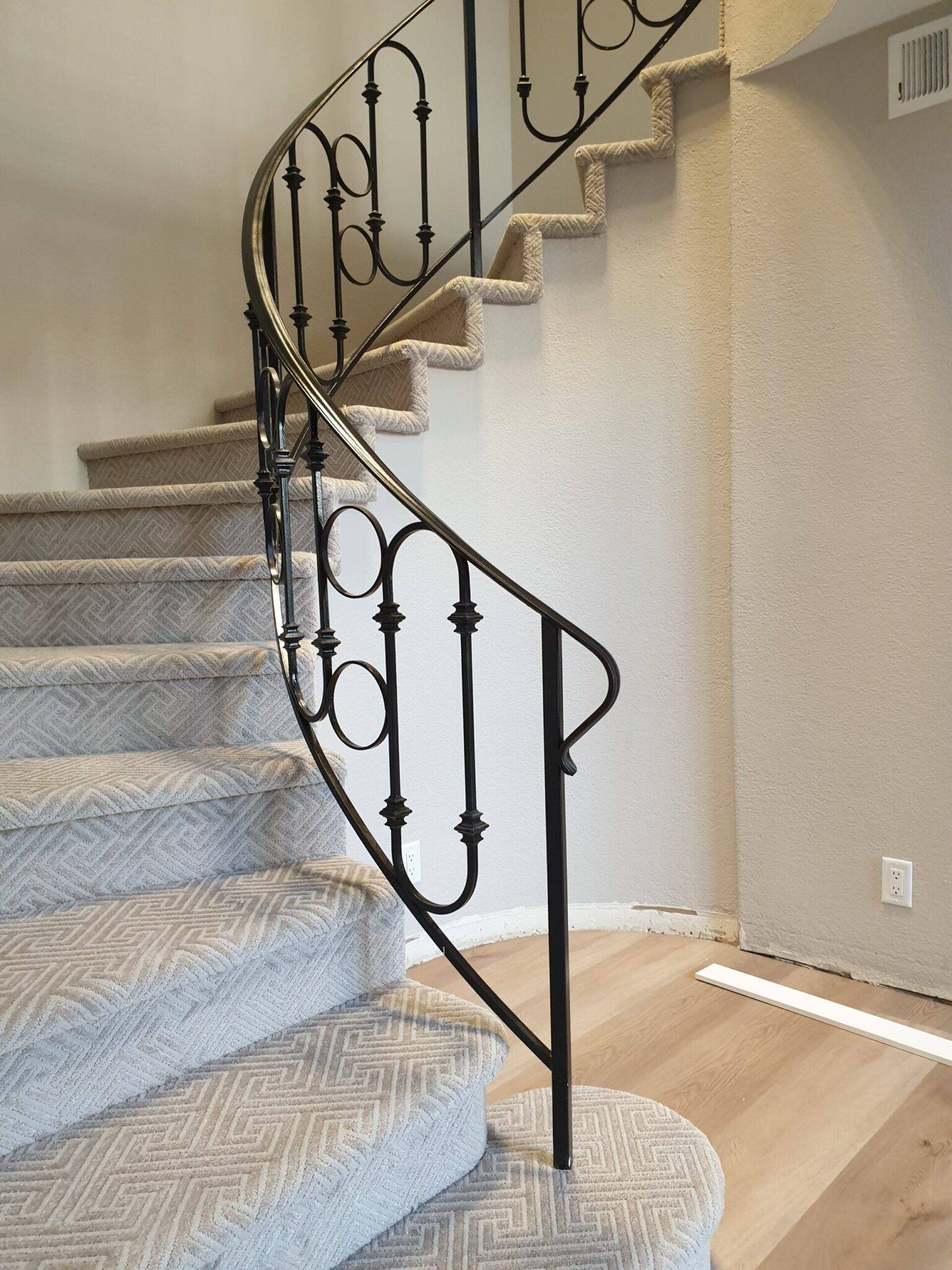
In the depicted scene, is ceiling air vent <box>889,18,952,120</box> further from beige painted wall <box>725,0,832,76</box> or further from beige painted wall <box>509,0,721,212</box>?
beige painted wall <box>509,0,721,212</box>

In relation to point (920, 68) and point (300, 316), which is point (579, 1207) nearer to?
point (300, 316)

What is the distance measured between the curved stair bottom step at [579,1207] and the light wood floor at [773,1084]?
28 cm

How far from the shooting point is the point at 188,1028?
130 centimetres

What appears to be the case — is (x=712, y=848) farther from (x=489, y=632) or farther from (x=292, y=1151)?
(x=292, y=1151)

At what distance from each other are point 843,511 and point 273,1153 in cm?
187

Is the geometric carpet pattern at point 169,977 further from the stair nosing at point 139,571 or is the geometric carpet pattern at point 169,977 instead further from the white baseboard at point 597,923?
the white baseboard at point 597,923

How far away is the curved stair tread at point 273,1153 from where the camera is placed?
1.03 meters

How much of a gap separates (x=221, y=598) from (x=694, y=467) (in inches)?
51.1

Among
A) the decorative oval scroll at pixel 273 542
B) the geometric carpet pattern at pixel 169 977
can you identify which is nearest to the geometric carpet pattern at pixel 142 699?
the decorative oval scroll at pixel 273 542

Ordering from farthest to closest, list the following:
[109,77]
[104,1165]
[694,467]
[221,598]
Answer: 1. [109,77]
2. [694,467]
3. [221,598]
4. [104,1165]

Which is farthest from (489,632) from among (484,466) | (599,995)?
(599,995)

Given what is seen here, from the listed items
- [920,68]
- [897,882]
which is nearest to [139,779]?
[897,882]

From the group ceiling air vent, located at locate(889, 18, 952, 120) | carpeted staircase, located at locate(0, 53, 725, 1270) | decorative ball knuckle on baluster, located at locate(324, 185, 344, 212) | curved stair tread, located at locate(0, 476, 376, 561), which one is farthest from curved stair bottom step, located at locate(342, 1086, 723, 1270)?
ceiling air vent, located at locate(889, 18, 952, 120)

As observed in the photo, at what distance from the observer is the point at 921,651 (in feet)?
7.28
